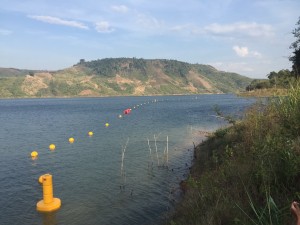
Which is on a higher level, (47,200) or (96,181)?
(47,200)

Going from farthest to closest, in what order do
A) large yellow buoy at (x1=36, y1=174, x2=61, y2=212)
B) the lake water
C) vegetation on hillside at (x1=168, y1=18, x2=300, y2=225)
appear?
large yellow buoy at (x1=36, y1=174, x2=61, y2=212) → the lake water → vegetation on hillside at (x1=168, y1=18, x2=300, y2=225)

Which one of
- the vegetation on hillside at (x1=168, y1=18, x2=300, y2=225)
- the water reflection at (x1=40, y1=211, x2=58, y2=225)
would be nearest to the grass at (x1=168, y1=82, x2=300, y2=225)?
the vegetation on hillside at (x1=168, y1=18, x2=300, y2=225)

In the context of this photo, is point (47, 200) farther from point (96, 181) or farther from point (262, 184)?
point (262, 184)

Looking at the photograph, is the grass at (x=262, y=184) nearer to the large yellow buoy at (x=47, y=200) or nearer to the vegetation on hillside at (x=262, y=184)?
the vegetation on hillside at (x=262, y=184)

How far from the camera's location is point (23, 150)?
29484mm

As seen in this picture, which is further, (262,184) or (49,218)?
(49,218)

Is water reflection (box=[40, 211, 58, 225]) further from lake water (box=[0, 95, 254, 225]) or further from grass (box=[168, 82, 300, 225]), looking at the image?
grass (box=[168, 82, 300, 225])

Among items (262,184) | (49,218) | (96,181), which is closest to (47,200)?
(49,218)

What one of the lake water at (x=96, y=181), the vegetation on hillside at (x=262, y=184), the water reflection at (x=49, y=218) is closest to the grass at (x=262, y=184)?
the vegetation on hillside at (x=262, y=184)

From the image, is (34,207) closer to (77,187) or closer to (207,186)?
(77,187)

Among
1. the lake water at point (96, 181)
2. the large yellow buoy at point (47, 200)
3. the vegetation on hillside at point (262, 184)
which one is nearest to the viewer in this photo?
the vegetation on hillside at point (262, 184)

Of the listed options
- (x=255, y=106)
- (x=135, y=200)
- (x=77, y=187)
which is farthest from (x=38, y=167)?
(x=255, y=106)

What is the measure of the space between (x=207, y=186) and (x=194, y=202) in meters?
0.68

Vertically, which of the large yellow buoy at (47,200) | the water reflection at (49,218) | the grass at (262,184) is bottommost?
the water reflection at (49,218)
